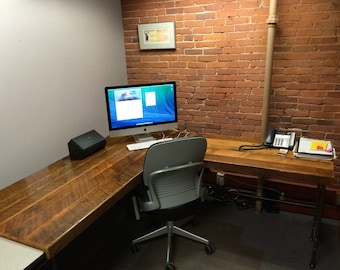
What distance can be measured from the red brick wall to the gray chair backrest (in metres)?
0.98

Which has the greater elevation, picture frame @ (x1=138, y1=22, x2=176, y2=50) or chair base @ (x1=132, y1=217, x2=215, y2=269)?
picture frame @ (x1=138, y1=22, x2=176, y2=50)

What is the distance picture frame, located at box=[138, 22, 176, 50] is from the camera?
2.76m

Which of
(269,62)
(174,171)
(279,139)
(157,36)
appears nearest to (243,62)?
(269,62)

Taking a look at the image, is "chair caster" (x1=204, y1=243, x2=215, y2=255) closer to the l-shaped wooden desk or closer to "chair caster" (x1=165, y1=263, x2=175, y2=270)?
"chair caster" (x1=165, y1=263, x2=175, y2=270)

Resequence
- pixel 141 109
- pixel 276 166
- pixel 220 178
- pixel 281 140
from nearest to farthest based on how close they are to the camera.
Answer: pixel 276 166 < pixel 281 140 < pixel 141 109 < pixel 220 178

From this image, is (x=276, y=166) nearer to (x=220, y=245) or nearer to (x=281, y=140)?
(x=281, y=140)

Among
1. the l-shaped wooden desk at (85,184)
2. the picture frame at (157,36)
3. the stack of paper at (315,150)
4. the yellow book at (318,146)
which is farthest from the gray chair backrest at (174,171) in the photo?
the picture frame at (157,36)

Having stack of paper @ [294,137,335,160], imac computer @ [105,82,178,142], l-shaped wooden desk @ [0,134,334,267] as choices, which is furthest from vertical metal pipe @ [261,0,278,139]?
imac computer @ [105,82,178,142]

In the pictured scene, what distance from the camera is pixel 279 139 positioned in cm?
232

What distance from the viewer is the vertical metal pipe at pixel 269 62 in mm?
2281

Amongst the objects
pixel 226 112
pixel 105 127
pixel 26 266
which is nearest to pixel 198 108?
pixel 226 112

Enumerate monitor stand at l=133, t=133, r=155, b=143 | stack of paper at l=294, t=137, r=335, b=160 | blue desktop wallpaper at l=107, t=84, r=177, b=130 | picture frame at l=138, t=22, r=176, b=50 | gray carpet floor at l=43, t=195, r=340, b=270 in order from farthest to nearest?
picture frame at l=138, t=22, r=176, b=50, monitor stand at l=133, t=133, r=155, b=143, blue desktop wallpaper at l=107, t=84, r=177, b=130, gray carpet floor at l=43, t=195, r=340, b=270, stack of paper at l=294, t=137, r=335, b=160

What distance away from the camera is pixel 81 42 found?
246 cm

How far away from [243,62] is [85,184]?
1738 mm
